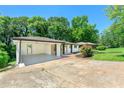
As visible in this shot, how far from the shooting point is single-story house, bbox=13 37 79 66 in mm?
16438

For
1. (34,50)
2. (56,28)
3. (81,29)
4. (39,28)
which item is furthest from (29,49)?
(81,29)

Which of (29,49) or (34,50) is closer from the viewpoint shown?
(29,49)

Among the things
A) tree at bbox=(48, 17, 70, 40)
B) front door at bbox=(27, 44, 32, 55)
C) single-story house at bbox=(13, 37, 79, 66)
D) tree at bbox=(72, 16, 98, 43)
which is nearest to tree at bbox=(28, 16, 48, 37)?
tree at bbox=(48, 17, 70, 40)

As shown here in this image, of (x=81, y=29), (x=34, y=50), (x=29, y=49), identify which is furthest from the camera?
(x=81, y=29)

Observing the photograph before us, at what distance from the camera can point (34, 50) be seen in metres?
20.1

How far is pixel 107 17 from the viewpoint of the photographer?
21.7 m

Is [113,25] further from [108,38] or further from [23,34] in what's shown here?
[108,38]

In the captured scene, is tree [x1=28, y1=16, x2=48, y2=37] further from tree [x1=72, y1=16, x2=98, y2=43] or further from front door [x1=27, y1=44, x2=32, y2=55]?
tree [x1=72, y1=16, x2=98, y2=43]

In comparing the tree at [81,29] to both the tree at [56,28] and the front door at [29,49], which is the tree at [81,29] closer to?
the tree at [56,28]

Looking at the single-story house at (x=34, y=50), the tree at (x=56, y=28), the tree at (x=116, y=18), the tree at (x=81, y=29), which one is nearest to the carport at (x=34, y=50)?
the single-story house at (x=34, y=50)

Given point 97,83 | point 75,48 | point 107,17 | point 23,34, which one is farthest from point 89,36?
point 97,83

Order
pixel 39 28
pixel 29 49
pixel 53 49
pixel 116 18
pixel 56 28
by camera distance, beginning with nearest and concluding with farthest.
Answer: pixel 29 49 < pixel 116 18 < pixel 53 49 < pixel 39 28 < pixel 56 28

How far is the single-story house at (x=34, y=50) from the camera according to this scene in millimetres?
16438

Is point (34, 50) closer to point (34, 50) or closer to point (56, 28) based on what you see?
point (34, 50)
